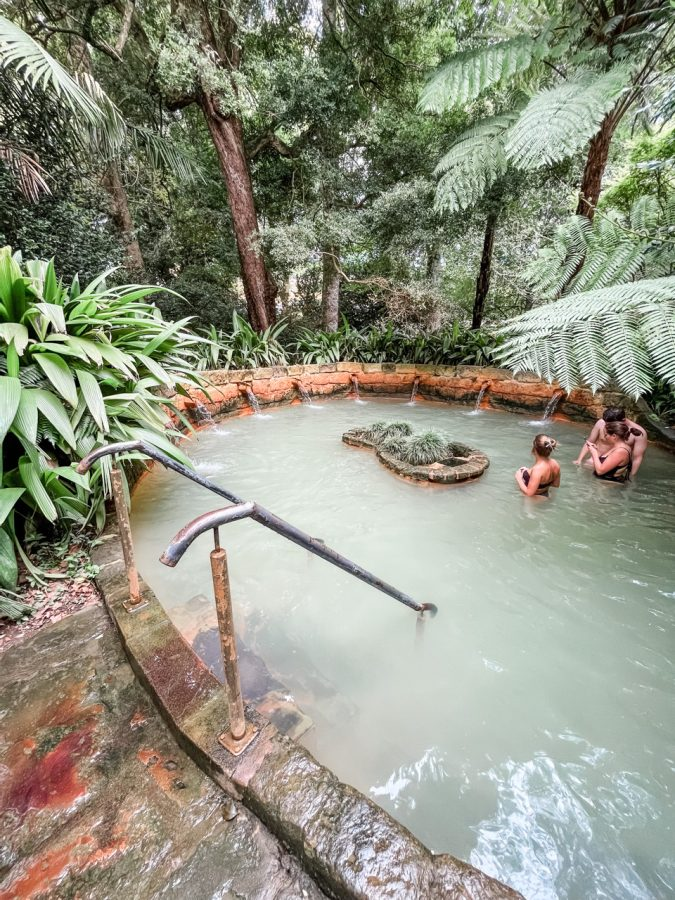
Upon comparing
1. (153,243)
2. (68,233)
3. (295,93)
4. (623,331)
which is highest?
(295,93)

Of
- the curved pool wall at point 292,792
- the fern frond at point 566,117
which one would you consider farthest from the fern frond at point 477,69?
the curved pool wall at point 292,792

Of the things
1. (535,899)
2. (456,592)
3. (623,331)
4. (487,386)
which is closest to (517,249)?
(487,386)

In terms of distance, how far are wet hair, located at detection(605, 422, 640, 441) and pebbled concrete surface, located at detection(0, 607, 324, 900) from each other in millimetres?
3781

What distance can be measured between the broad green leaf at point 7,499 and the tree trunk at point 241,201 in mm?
5186


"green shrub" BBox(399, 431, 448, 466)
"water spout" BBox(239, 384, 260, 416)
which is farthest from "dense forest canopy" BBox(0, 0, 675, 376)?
"green shrub" BBox(399, 431, 448, 466)

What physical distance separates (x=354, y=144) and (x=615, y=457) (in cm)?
631

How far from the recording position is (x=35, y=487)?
177 centimetres

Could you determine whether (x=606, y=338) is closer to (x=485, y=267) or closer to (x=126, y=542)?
(x=126, y=542)

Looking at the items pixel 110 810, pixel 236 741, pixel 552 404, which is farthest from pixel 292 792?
pixel 552 404

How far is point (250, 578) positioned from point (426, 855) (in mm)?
1676

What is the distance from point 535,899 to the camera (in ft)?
3.56

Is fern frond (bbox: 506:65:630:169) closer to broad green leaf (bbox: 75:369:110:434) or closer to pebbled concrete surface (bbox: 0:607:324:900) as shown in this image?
broad green leaf (bbox: 75:369:110:434)

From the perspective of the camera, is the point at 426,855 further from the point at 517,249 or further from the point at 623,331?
the point at 517,249

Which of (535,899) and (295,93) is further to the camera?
(295,93)
